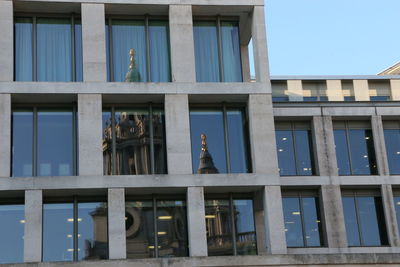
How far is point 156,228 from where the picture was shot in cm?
3272

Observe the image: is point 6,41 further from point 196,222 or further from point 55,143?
point 196,222

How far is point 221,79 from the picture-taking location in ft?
116

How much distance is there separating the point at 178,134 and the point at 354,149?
1334 centimetres

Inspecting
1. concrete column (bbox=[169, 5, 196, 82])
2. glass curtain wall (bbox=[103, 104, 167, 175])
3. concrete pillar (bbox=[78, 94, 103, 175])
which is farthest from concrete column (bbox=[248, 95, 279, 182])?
concrete pillar (bbox=[78, 94, 103, 175])

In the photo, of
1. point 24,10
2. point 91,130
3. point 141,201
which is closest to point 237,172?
point 141,201

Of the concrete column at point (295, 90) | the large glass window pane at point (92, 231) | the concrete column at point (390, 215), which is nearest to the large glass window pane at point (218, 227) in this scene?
the large glass window pane at point (92, 231)

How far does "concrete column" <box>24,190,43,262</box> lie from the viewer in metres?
30.7

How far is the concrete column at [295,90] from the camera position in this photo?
49438 millimetres

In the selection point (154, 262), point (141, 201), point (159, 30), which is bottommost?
point (154, 262)

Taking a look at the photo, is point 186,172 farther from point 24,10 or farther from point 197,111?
point 24,10

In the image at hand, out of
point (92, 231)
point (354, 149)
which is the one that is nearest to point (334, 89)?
point (354, 149)

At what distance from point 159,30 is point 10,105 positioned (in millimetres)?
8068

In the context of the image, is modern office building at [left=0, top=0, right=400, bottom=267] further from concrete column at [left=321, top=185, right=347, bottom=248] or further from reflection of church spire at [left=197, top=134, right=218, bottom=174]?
concrete column at [left=321, top=185, right=347, bottom=248]

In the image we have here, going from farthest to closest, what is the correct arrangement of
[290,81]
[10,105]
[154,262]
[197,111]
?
[290,81] < [197,111] < [10,105] < [154,262]
